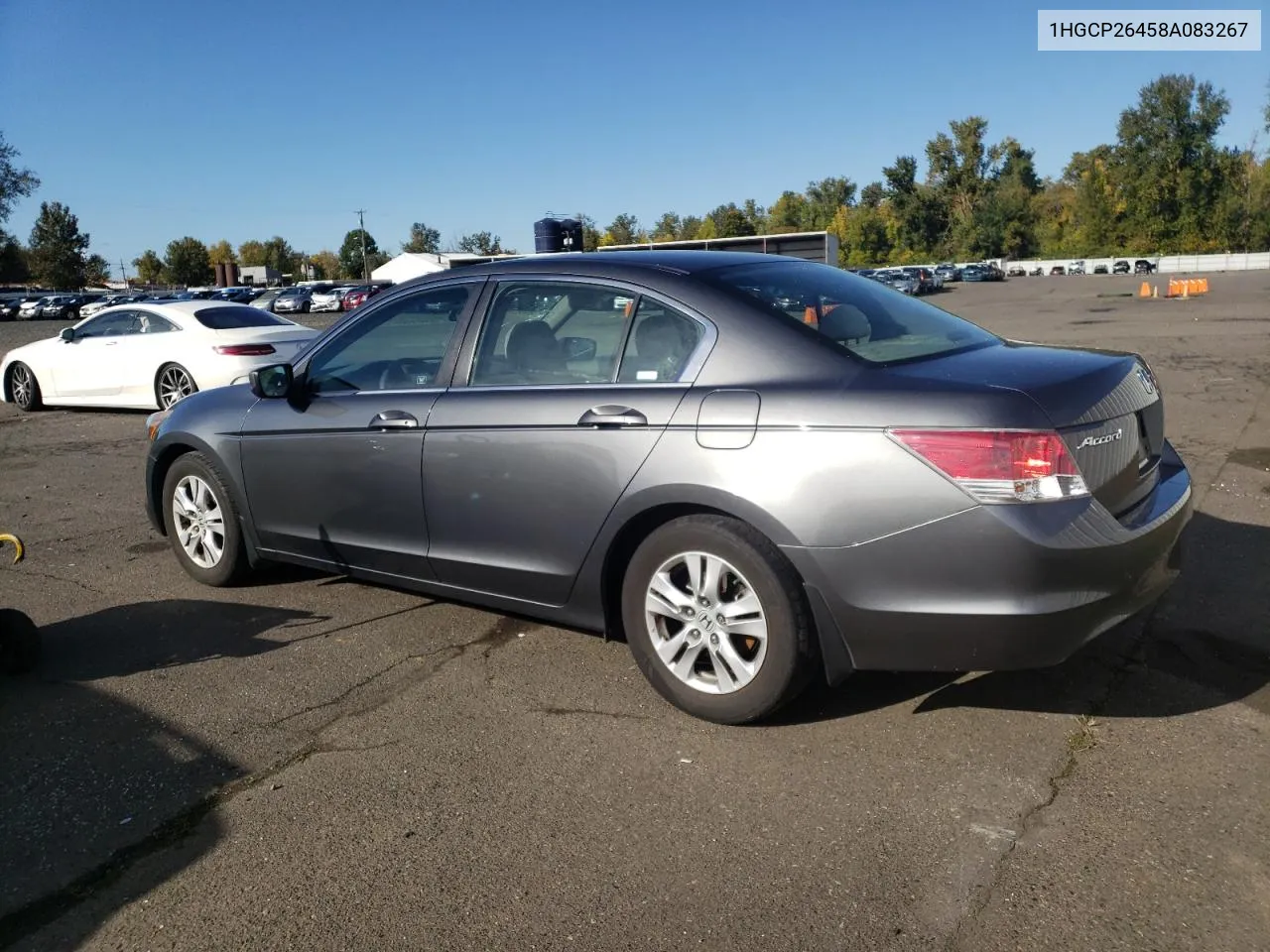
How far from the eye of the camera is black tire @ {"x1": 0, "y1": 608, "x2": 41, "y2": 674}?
4.28 m

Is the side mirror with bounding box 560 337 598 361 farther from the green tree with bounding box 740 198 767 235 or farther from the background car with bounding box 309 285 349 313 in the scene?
the green tree with bounding box 740 198 767 235

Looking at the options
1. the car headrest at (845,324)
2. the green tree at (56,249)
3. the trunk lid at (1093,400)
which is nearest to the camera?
the trunk lid at (1093,400)

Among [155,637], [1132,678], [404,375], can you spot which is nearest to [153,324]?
[155,637]

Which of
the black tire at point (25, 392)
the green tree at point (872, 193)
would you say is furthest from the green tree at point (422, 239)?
the black tire at point (25, 392)

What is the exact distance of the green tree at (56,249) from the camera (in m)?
111

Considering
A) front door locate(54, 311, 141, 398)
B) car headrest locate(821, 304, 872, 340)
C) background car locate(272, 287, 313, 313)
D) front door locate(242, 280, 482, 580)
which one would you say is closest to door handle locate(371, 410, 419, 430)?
front door locate(242, 280, 482, 580)

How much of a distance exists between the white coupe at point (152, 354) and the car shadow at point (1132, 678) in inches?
377

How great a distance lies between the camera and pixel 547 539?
4.02 m

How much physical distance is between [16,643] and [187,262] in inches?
4992

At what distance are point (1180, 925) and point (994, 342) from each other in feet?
7.70

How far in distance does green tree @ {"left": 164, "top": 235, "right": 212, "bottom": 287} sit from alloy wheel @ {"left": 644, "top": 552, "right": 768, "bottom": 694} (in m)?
128

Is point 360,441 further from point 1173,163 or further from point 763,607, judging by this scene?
point 1173,163

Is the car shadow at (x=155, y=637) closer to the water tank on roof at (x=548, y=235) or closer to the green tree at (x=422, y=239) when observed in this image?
the water tank on roof at (x=548, y=235)

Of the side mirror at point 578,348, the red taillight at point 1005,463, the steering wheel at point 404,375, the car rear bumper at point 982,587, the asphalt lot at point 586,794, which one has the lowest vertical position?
the asphalt lot at point 586,794
